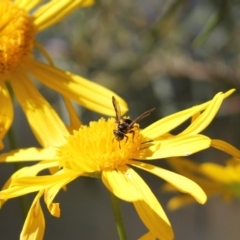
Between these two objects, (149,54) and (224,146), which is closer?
(224,146)

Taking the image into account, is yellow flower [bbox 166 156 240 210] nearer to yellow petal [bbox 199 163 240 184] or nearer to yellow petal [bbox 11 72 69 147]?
yellow petal [bbox 199 163 240 184]

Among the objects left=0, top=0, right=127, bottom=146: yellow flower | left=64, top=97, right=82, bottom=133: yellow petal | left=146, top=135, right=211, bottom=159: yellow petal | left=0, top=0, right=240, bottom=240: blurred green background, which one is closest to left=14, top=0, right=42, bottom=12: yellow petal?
left=0, top=0, right=127, bottom=146: yellow flower

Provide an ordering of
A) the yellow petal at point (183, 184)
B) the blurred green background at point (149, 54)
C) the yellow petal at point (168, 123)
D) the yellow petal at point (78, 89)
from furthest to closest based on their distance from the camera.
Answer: the blurred green background at point (149, 54), the yellow petal at point (78, 89), the yellow petal at point (168, 123), the yellow petal at point (183, 184)

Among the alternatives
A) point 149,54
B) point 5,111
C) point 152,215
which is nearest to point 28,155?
point 5,111

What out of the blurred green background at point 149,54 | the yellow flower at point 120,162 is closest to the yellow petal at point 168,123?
the yellow flower at point 120,162

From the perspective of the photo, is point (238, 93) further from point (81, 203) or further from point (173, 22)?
point (81, 203)

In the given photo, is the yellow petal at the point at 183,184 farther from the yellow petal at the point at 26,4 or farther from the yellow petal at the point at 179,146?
the yellow petal at the point at 26,4

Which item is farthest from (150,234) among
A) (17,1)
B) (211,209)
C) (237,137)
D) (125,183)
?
(211,209)

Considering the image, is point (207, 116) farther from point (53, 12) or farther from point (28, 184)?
point (53, 12)
